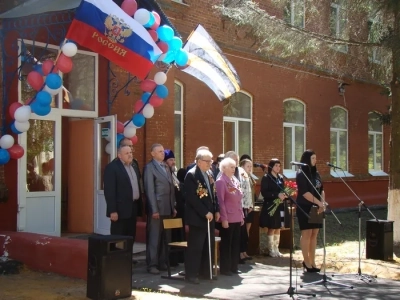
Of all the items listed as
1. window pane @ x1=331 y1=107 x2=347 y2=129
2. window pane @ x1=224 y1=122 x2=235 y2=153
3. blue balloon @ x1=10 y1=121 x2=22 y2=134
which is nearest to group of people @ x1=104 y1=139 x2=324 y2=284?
blue balloon @ x1=10 y1=121 x2=22 y2=134

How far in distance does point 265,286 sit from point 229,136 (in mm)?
7915

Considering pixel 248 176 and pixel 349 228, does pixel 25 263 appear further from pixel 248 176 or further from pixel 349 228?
pixel 349 228

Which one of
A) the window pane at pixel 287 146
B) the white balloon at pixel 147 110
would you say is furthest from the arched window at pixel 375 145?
the white balloon at pixel 147 110

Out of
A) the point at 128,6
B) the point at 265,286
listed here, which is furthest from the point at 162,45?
the point at 265,286

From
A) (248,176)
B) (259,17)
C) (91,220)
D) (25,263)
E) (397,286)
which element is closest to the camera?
(397,286)

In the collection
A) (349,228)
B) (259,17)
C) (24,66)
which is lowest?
(349,228)

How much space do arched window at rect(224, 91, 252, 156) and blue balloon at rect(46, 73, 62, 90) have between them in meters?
7.01

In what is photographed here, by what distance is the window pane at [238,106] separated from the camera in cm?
1568

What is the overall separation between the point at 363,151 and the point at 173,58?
1308 centimetres

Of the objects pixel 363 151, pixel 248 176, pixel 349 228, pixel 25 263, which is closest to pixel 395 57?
pixel 248 176

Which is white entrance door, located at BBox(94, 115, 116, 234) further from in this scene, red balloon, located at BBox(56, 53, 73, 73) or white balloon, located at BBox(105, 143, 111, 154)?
red balloon, located at BBox(56, 53, 73, 73)

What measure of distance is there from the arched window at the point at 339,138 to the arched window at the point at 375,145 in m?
1.99

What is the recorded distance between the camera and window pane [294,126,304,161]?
60.5 ft

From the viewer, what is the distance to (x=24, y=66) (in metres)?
10.4
